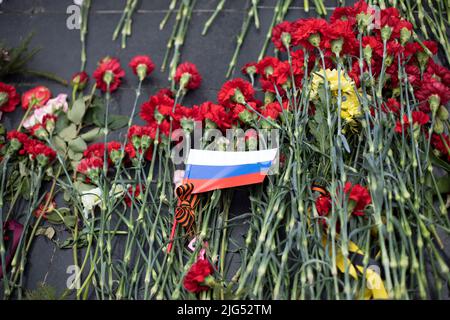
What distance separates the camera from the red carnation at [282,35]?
68.0 inches

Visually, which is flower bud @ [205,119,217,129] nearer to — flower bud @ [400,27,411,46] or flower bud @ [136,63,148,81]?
flower bud @ [136,63,148,81]

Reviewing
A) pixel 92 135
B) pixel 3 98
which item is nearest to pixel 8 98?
pixel 3 98

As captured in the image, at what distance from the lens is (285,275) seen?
4.44ft

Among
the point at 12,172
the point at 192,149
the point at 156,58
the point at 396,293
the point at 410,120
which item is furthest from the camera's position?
the point at 156,58

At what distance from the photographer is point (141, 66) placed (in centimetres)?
181

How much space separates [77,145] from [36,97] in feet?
0.70

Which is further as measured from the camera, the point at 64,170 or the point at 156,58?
the point at 156,58

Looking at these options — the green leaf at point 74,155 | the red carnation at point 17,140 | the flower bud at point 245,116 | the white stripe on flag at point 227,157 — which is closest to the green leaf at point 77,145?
the green leaf at point 74,155

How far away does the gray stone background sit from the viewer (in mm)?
1883

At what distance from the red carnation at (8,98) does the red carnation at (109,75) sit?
0.24 m
